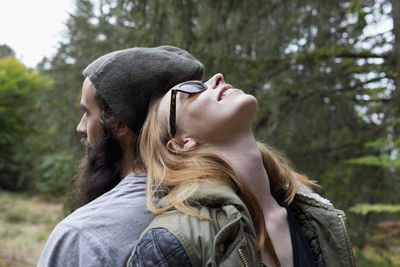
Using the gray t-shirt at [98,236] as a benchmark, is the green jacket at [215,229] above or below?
above

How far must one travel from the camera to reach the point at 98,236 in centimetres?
112

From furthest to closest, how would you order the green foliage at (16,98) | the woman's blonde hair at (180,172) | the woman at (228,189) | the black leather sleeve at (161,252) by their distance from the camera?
the green foliage at (16,98)
the woman's blonde hair at (180,172)
the woman at (228,189)
the black leather sleeve at (161,252)

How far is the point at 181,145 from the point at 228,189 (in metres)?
0.37

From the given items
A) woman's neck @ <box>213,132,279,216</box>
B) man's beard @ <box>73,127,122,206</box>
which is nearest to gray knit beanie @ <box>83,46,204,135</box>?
man's beard @ <box>73,127,122,206</box>

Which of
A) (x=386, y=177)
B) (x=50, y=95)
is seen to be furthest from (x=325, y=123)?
(x=50, y=95)

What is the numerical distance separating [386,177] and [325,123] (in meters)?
1.31

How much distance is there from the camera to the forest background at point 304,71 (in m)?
3.85

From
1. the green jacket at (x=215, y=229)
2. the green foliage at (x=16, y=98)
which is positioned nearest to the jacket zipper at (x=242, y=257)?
the green jacket at (x=215, y=229)

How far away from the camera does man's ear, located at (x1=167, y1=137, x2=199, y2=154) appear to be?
1399mm

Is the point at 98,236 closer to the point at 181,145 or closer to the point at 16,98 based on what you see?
the point at 181,145

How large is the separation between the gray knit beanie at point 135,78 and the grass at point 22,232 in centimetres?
376

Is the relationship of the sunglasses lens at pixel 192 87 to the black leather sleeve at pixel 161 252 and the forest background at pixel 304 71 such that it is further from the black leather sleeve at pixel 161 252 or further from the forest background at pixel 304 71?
the forest background at pixel 304 71

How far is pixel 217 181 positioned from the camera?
1.21m

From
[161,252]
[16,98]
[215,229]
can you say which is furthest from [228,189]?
[16,98]
